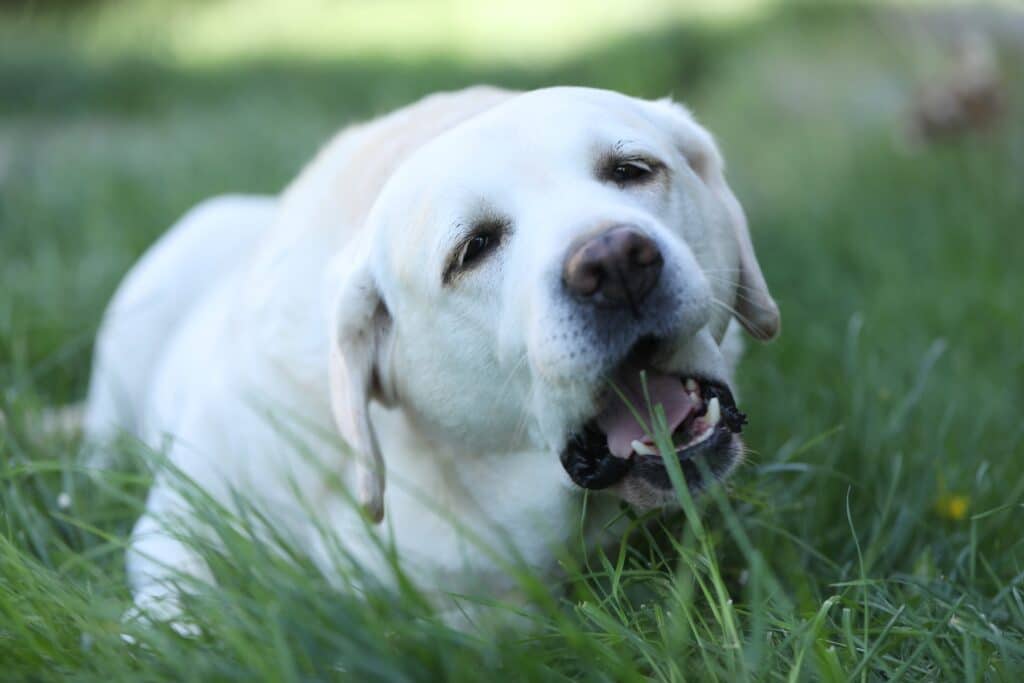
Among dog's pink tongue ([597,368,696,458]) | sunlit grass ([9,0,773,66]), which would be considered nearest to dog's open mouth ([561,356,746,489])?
dog's pink tongue ([597,368,696,458])

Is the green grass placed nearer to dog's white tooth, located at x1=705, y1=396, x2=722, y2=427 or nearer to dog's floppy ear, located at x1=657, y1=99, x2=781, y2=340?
dog's white tooth, located at x1=705, y1=396, x2=722, y2=427

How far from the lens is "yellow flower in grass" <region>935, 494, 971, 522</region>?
264cm

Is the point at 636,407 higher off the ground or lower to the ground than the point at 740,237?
lower

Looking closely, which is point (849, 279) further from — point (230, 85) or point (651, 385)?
point (230, 85)

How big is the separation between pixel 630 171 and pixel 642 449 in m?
0.58

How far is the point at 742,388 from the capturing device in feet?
11.0

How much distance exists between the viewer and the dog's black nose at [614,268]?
1970 mm

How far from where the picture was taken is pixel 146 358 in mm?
3910

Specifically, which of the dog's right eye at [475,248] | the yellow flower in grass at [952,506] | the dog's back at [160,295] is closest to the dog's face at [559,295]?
the dog's right eye at [475,248]

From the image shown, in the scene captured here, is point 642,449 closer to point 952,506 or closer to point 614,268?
point 614,268

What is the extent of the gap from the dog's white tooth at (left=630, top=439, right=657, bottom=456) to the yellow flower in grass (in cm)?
94

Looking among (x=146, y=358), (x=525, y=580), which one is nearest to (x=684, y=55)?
(x=146, y=358)

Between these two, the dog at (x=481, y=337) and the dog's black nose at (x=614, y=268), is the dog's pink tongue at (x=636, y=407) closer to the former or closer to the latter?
the dog at (x=481, y=337)

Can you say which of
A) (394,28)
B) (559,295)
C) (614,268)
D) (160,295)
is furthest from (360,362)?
(394,28)
